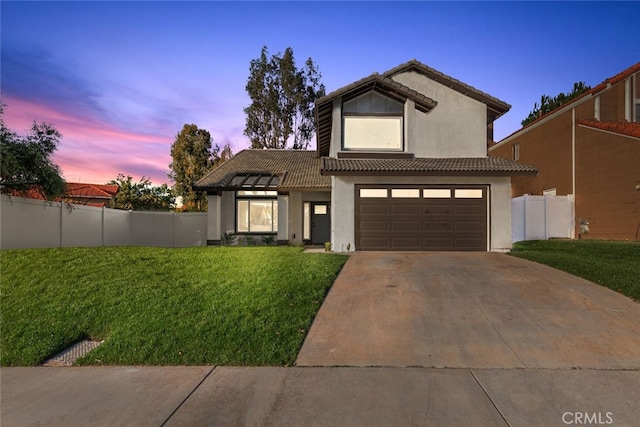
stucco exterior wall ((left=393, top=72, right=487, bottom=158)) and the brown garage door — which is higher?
stucco exterior wall ((left=393, top=72, right=487, bottom=158))

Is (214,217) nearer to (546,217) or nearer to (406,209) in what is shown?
(406,209)

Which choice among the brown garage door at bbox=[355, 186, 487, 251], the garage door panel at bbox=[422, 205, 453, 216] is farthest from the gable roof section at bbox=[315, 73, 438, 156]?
the garage door panel at bbox=[422, 205, 453, 216]

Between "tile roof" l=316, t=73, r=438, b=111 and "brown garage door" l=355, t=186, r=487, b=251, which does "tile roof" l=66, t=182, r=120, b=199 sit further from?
"brown garage door" l=355, t=186, r=487, b=251

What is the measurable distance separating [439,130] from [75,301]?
13.3 metres

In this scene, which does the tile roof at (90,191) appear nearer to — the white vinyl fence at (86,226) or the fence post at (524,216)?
the white vinyl fence at (86,226)

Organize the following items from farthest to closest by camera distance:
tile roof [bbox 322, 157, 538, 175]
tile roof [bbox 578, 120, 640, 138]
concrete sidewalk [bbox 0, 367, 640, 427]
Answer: tile roof [bbox 578, 120, 640, 138] < tile roof [bbox 322, 157, 538, 175] < concrete sidewalk [bbox 0, 367, 640, 427]

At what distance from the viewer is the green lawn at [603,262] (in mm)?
8969

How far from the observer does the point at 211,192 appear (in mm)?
20094

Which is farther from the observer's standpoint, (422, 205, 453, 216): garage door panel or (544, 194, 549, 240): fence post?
(544, 194, 549, 240): fence post

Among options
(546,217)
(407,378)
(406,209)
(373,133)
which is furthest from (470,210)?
(407,378)

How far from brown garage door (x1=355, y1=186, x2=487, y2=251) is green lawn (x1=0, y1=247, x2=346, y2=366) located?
403 cm

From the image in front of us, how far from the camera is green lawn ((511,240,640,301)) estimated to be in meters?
8.97

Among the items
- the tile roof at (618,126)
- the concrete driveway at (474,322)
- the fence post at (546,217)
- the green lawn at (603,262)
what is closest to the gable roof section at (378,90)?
the green lawn at (603,262)

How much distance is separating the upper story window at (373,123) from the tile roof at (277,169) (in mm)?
3786
